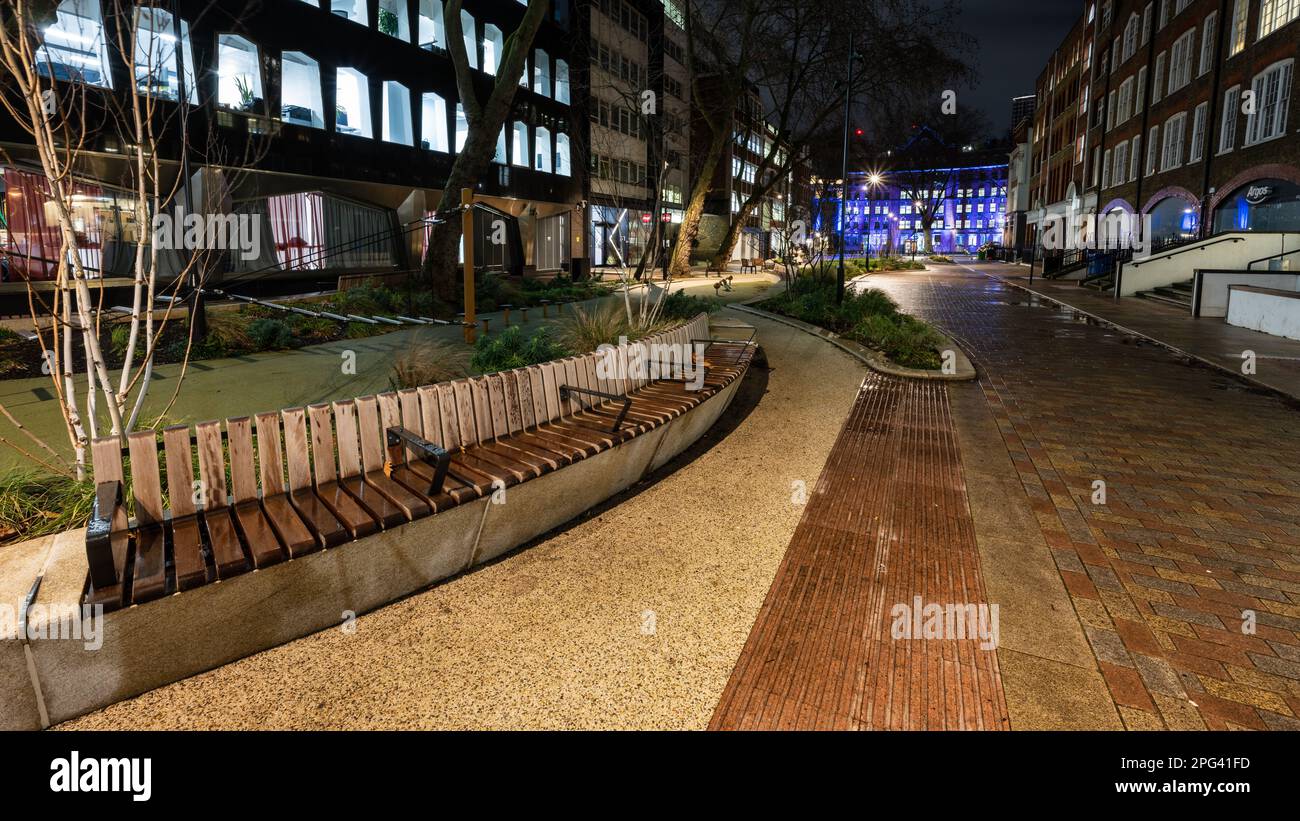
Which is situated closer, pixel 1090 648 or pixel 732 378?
pixel 1090 648

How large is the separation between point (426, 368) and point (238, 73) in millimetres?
17097

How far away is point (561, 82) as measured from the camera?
119 ft

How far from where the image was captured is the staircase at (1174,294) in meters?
21.7

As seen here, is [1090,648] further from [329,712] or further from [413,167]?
[413,167]

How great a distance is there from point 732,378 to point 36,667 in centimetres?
625

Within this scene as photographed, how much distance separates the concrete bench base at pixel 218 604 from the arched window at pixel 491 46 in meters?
30.4

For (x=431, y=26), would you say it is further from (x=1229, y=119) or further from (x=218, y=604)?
(x=1229, y=119)

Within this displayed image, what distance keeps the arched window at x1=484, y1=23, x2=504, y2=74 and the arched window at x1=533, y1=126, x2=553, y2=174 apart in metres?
3.61

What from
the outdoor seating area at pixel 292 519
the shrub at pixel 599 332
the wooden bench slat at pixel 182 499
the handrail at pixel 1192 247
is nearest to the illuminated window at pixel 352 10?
the shrub at pixel 599 332

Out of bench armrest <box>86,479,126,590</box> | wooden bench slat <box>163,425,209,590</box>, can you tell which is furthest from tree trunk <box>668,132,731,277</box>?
bench armrest <box>86,479,126,590</box>

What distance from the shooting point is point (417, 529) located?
155 inches

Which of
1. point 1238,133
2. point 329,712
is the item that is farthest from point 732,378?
point 1238,133
